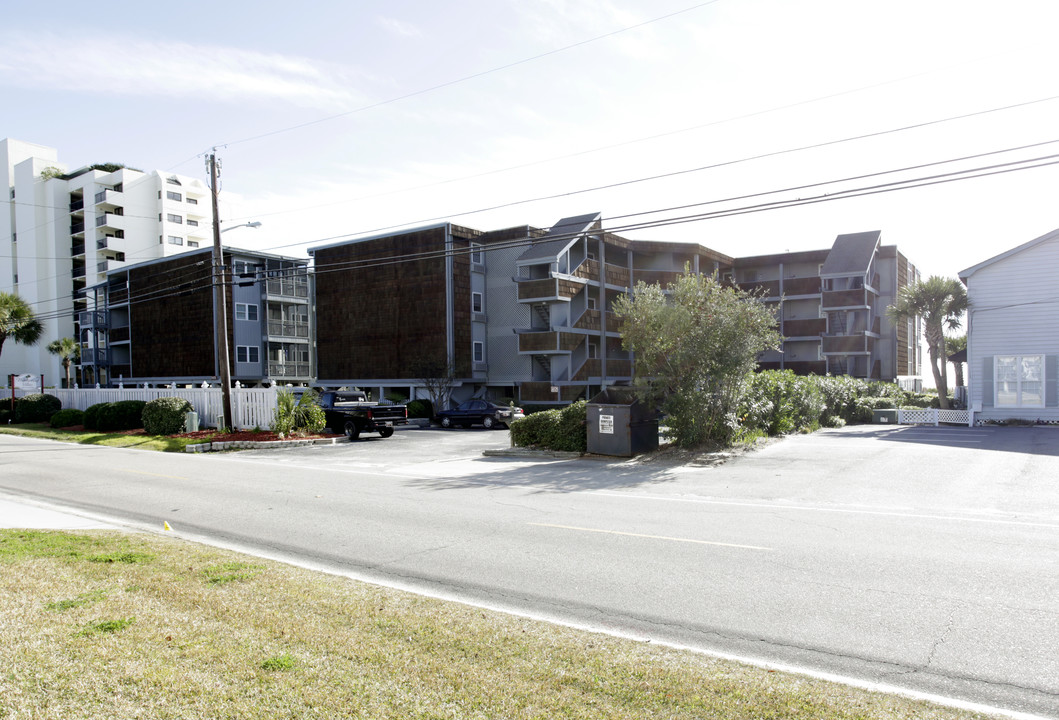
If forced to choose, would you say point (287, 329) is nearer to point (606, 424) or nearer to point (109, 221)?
point (109, 221)

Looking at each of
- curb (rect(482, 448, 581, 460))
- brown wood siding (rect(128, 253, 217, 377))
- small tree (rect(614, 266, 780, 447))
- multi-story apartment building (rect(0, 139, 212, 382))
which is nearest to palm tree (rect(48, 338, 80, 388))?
brown wood siding (rect(128, 253, 217, 377))

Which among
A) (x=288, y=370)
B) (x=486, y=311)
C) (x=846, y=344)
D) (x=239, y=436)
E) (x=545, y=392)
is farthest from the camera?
(x=288, y=370)

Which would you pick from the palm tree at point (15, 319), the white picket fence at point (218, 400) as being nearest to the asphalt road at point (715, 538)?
the white picket fence at point (218, 400)

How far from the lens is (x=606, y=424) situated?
18938 millimetres

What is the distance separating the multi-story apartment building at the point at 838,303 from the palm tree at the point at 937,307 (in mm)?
11854

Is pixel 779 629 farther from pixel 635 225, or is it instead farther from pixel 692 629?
pixel 635 225

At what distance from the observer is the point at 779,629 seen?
5820 millimetres

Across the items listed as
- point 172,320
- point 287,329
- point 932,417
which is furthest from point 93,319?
point 932,417

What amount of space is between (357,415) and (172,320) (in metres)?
34.8

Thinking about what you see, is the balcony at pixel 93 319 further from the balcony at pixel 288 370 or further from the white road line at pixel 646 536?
the white road line at pixel 646 536

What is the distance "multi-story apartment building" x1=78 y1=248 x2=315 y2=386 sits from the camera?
49781 millimetres

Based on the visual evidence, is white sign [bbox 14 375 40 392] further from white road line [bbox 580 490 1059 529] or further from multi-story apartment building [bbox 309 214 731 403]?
white road line [bbox 580 490 1059 529]

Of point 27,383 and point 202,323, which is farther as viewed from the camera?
point 202,323

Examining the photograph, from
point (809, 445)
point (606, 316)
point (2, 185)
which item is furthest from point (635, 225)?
point (2, 185)
